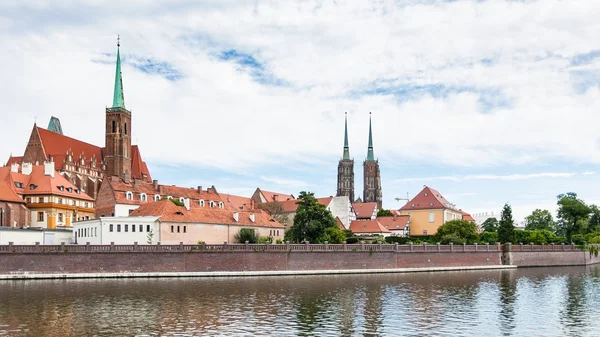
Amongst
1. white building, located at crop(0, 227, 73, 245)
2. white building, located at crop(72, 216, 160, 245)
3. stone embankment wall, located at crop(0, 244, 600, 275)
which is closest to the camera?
stone embankment wall, located at crop(0, 244, 600, 275)

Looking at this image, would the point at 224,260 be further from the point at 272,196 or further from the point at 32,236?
the point at 272,196

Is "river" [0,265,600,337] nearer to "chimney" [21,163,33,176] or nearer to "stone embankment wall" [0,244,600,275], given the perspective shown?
"stone embankment wall" [0,244,600,275]

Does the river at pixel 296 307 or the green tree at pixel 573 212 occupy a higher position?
the green tree at pixel 573 212

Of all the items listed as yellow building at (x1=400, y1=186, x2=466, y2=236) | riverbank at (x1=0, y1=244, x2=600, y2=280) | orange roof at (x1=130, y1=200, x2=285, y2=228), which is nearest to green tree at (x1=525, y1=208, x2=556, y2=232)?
yellow building at (x1=400, y1=186, x2=466, y2=236)

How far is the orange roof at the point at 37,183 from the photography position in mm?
86938

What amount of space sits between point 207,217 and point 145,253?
18784 mm

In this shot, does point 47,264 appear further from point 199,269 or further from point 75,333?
point 75,333

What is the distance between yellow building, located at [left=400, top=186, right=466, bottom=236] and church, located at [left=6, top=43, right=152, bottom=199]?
5472 centimetres

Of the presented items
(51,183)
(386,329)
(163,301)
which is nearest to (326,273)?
(163,301)

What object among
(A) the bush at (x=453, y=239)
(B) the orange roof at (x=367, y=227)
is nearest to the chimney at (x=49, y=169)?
(B) the orange roof at (x=367, y=227)

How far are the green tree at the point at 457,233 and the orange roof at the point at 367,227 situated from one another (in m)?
25.5

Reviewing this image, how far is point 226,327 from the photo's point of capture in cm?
3102

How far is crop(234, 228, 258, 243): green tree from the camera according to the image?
80.1 m

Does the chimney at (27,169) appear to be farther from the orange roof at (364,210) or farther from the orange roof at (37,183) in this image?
the orange roof at (364,210)
